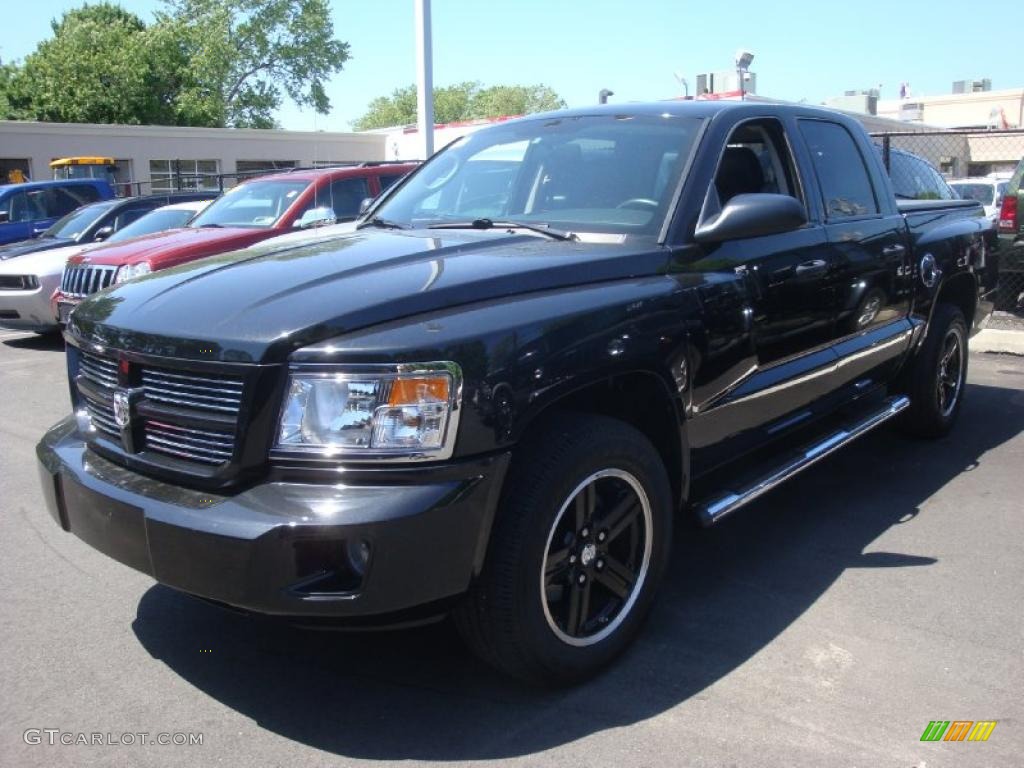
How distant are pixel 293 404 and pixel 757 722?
5.53ft

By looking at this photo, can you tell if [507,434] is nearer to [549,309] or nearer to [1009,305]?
[549,309]

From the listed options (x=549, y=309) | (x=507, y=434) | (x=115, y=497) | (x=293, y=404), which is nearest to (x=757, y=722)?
(x=507, y=434)

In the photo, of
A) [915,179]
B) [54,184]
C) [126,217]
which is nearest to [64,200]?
[54,184]

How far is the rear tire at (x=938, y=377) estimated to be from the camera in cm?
561

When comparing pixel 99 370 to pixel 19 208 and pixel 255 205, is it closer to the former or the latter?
pixel 255 205

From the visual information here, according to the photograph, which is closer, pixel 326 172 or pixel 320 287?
pixel 320 287

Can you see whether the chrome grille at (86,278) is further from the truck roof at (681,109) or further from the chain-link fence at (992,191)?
the chain-link fence at (992,191)

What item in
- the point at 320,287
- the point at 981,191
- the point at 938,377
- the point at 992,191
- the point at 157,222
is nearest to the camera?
the point at 320,287

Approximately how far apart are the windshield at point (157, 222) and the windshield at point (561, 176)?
24.2ft

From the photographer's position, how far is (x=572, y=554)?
3025 millimetres

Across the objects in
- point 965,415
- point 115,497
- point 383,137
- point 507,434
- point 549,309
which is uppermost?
point 383,137

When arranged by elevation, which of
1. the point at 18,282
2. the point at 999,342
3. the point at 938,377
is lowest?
the point at 999,342

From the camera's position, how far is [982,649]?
11.1 feet

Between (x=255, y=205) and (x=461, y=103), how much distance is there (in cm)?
10092
